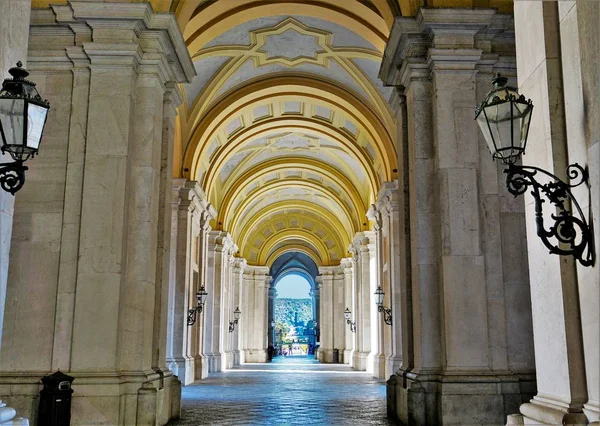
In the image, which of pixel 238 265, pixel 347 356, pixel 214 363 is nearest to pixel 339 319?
pixel 347 356

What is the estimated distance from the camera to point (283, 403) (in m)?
14.0

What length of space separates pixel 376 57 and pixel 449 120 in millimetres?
7774

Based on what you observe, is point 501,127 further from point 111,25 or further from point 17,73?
point 111,25

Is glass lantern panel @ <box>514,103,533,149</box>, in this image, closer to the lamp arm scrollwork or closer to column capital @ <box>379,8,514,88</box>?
column capital @ <box>379,8,514,88</box>

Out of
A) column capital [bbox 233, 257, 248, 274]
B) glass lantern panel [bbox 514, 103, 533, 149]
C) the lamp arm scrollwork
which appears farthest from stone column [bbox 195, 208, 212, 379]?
glass lantern panel [bbox 514, 103, 533, 149]

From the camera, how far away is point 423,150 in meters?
10.2

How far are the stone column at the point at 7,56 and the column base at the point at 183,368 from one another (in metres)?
12.1

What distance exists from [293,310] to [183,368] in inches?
2007

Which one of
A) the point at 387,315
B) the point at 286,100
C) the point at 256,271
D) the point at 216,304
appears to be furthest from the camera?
the point at 256,271

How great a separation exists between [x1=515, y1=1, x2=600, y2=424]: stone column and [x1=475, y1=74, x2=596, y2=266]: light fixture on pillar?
0.32 ft

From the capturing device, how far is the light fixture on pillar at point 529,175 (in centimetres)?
461

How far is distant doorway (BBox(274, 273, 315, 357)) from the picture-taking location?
67.8 m

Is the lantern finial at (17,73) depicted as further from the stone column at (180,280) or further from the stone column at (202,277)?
the stone column at (202,277)

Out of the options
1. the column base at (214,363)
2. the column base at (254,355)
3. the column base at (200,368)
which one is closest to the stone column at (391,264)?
the column base at (200,368)
